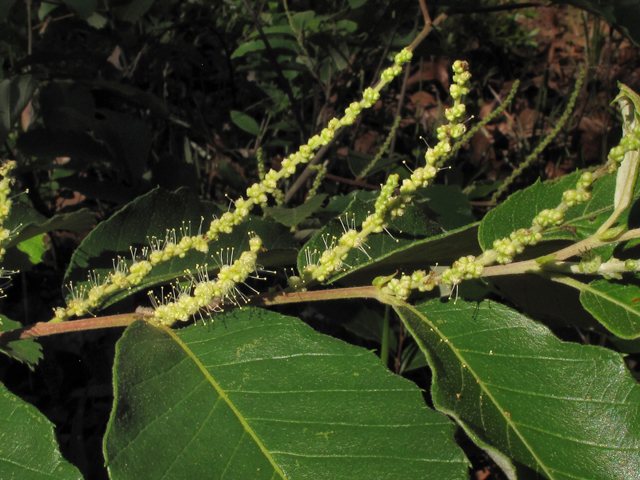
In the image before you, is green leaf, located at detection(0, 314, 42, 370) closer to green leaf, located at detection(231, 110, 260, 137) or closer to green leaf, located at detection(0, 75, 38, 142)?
green leaf, located at detection(0, 75, 38, 142)

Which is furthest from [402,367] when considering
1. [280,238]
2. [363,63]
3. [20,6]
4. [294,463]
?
[20,6]

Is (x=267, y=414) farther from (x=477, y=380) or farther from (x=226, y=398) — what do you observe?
(x=477, y=380)

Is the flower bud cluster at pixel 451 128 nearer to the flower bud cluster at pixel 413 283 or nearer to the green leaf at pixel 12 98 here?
the flower bud cluster at pixel 413 283

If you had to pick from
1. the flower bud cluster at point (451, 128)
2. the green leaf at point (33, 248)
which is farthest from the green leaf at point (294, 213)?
the green leaf at point (33, 248)

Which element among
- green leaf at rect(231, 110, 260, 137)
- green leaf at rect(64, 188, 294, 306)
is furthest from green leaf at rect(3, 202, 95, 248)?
green leaf at rect(231, 110, 260, 137)

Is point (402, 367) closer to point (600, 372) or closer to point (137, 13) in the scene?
point (600, 372)

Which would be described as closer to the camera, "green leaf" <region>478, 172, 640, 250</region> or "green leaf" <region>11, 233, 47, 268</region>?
"green leaf" <region>478, 172, 640, 250</region>

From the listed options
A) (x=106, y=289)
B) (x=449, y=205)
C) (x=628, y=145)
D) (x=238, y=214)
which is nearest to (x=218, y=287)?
(x=238, y=214)
